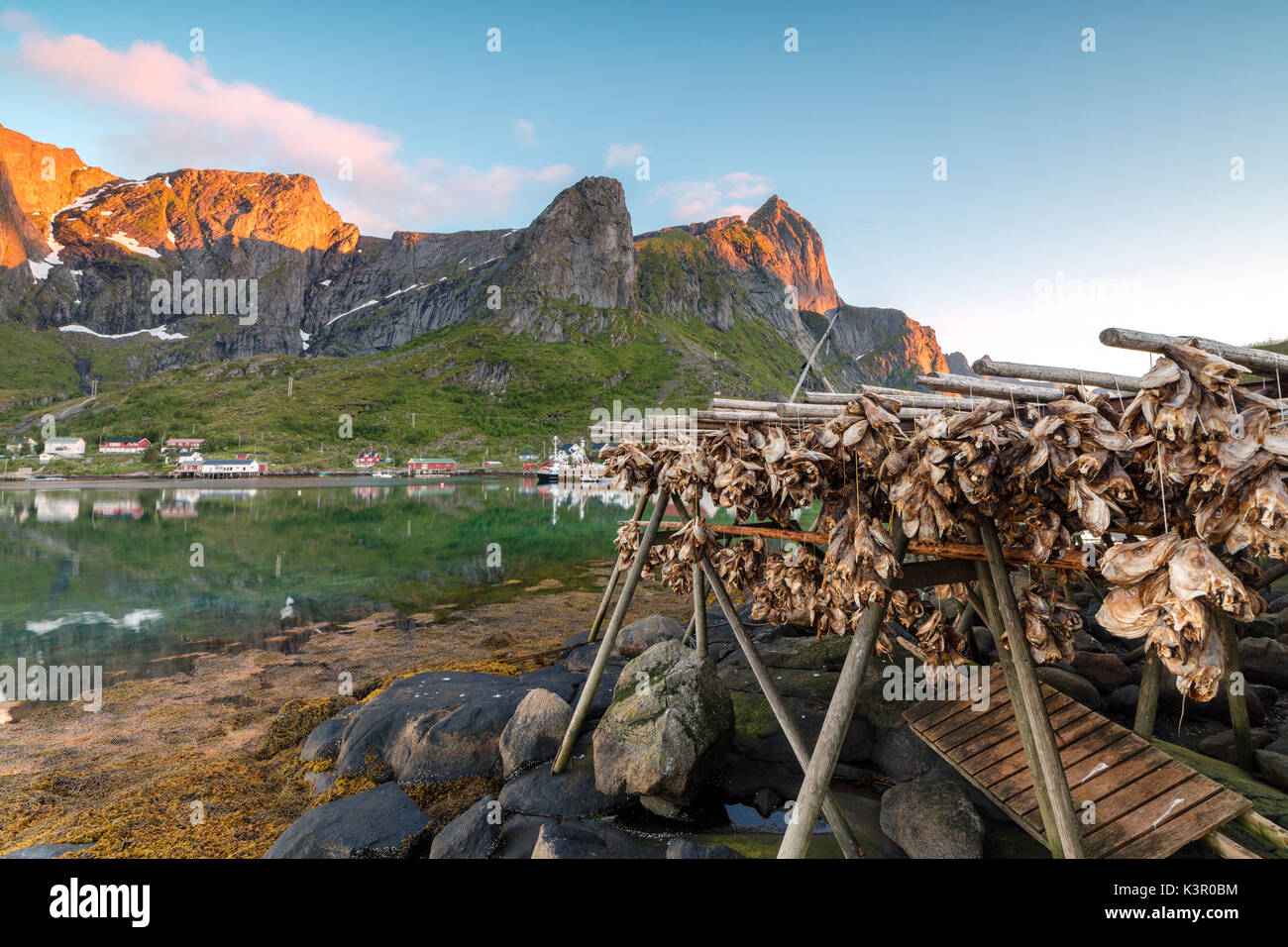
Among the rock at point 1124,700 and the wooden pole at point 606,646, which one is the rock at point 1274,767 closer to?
the rock at point 1124,700

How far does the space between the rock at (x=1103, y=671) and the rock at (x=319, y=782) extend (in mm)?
12362

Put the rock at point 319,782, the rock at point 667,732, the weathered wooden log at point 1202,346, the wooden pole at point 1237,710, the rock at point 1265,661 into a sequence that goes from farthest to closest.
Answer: the rock at point 1265,661 → the rock at point 319,782 → the rock at point 667,732 → the wooden pole at point 1237,710 → the weathered wooden log at point 1202,346

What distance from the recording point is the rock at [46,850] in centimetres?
668

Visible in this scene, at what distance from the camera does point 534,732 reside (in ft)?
27.9

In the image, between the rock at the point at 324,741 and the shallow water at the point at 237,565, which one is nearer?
the rock at the point at 324,741

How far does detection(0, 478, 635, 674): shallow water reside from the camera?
18922 mm

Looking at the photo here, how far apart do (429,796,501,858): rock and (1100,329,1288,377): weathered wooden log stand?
25.3ft

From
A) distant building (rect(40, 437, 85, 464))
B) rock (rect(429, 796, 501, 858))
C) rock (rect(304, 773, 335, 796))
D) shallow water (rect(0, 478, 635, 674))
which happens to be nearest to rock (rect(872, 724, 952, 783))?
rock (rect(429, 796, 501, 858))

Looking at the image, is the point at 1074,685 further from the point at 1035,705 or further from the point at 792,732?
the point at 792,732

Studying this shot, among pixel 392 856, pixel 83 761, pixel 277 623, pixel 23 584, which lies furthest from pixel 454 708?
pixel 23 584

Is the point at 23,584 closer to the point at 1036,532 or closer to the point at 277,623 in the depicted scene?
the point at 277,623

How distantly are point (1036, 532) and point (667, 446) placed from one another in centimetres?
453

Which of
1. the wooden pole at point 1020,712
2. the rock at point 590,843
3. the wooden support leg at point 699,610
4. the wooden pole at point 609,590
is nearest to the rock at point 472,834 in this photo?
the rock at point 590,843
